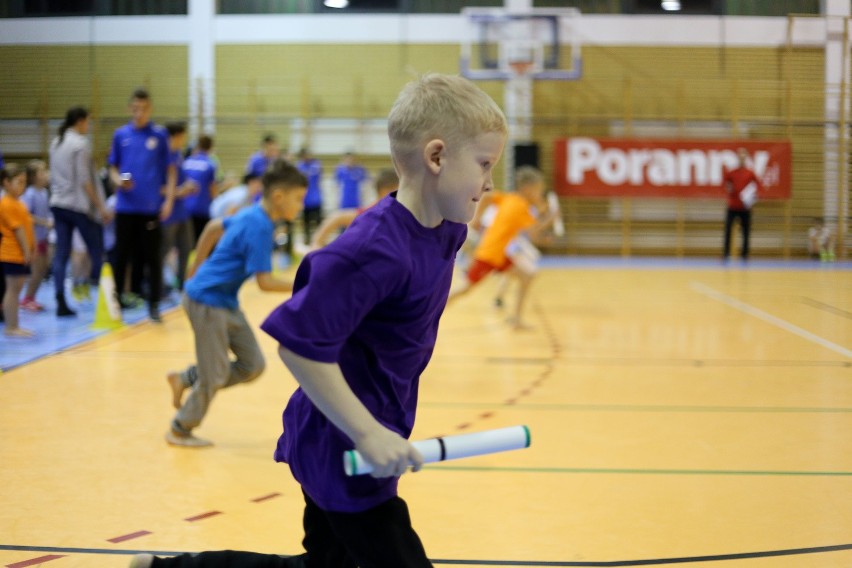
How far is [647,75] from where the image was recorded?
19.5 metres

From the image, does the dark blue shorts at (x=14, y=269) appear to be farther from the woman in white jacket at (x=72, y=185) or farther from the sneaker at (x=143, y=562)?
the sneaker at (x=143, y=562)

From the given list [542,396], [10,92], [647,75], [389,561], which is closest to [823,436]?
[542,396]

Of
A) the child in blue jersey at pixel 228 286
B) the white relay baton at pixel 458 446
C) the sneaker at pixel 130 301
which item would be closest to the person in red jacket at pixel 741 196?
the sneaker at pixel 130 301

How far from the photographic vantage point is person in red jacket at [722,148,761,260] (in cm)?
1739

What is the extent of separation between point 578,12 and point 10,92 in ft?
41.0

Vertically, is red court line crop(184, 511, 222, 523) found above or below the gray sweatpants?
below

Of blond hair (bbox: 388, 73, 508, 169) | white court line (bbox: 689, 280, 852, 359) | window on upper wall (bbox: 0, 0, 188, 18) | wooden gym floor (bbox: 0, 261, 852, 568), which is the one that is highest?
window on upper wall (bbox: 0, 0, 188, 18)

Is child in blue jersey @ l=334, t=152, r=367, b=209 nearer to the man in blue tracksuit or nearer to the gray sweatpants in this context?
the man in blue tracksuit

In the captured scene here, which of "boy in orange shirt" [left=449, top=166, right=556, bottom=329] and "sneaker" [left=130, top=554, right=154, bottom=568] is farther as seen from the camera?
"boy in orange shirt" [left=449, top=166, right=556, bottom=329]

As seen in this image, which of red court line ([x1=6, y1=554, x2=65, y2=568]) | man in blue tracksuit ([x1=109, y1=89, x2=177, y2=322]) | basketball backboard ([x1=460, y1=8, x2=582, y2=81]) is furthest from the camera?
basketball backboard ([x1=460, y1=8, x2=582, y2=81])

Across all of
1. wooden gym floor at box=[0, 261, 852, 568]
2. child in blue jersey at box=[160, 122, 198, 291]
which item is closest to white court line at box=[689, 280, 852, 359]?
wooden gym floor at box=[0, 261, 852, 568]

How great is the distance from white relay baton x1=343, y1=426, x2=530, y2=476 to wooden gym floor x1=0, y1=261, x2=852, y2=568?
1.44m

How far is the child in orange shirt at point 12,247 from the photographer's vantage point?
7770mm

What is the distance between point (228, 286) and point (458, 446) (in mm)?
3067
